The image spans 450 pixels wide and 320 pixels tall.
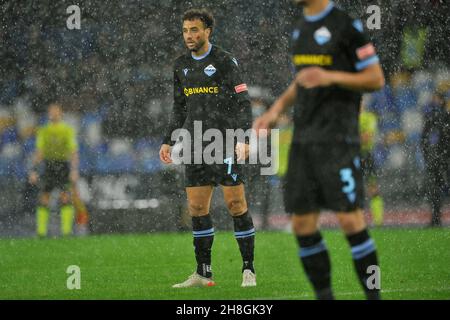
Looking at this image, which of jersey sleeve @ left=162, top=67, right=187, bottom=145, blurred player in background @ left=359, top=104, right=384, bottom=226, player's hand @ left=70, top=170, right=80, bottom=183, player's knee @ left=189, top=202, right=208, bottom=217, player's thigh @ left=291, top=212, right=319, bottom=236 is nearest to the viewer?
player's thigh @ left=291, top=212, right=319, bottom=236

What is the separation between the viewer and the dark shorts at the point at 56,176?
12.1m

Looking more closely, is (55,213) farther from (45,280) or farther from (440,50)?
(45,280)

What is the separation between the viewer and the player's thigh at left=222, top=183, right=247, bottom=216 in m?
6.78

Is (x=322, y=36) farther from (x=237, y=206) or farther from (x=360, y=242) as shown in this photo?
(x=237, y=206)

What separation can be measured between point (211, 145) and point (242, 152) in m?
0.47

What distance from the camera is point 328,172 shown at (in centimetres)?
467

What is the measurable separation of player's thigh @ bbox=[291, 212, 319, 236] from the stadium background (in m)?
7.87

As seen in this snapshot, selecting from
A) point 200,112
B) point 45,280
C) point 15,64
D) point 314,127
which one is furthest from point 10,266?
point 15,64

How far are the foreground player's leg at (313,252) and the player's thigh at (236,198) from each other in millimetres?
1982

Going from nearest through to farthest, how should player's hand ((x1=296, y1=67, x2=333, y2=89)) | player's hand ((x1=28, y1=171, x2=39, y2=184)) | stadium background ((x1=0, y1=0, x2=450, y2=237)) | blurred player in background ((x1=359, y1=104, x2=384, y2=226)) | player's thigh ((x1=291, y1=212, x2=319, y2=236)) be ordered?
player's hand ((x1=296, y1=67, x2=333, y2=89)) < player's thigh ((x1=291, y1=212, x2=319, y2=236)) < blurred player in background ((x1=359, y1=104, x2=384, y2=226)) < player's hand ((x1=28, y1=171, x2=39, y2=184)) < stadium background ((x1=0, y1=0, x2=450, y2=237))

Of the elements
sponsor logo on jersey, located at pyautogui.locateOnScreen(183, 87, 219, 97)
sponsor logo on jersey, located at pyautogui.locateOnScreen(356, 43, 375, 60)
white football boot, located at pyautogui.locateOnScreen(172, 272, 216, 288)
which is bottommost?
white football boot, located at pyautogui.locateOnScreen(172, 272, 216, 288)

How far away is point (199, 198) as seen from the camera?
682cm

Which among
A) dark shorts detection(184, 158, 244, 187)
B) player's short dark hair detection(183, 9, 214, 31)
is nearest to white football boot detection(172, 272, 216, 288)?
dark shorts detection(184, 158, 244, 187)

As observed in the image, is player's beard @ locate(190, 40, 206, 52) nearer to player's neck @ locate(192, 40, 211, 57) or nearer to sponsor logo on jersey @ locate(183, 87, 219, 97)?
player's neck @ locate(192, 40, 211, 57)
